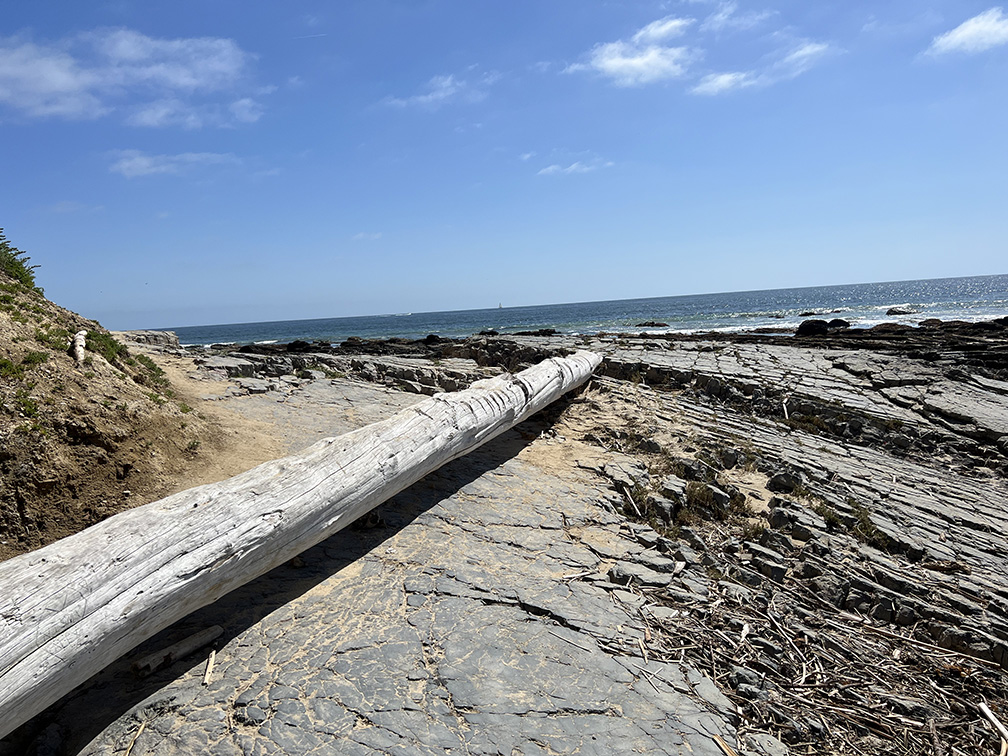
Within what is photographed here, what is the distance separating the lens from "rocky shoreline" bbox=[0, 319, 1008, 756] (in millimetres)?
2775

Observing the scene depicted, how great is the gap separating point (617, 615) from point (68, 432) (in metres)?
4.54

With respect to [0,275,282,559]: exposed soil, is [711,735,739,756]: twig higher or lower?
lower

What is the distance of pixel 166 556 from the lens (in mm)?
3023

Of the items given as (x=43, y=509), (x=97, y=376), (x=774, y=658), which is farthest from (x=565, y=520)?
(x=97, y=376)

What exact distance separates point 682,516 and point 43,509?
5.30 m

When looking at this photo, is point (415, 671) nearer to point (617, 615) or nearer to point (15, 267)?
point (617, 615)

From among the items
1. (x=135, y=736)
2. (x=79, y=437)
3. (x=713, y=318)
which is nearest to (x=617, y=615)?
(x=135, y=736)

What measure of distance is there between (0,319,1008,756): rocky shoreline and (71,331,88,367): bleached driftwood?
6.79 ft

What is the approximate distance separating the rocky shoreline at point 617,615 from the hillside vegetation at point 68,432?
4.66 feet

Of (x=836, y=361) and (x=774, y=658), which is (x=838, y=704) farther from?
(x=836, y=361)

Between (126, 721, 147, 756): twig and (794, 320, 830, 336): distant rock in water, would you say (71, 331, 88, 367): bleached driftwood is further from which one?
(794, 320, 830, 336): distant rock in water

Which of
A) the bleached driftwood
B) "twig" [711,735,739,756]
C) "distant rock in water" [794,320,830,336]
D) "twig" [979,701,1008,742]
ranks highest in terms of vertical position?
the bleached driftwood

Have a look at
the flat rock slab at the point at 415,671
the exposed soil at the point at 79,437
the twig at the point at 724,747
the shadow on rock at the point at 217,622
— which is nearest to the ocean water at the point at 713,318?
the exposed soil at the point at 79,437

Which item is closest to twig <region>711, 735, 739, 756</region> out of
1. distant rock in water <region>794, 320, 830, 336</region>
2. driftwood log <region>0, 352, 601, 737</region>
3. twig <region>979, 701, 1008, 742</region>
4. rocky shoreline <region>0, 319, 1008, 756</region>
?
rocky shoreline <region>0, 319, 1008, 756</region>
